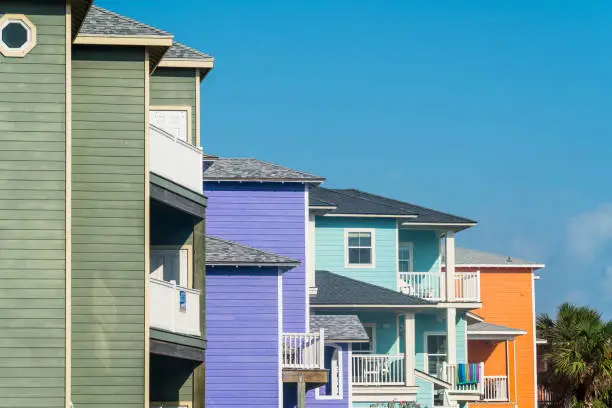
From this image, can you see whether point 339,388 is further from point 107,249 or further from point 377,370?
point 107,249

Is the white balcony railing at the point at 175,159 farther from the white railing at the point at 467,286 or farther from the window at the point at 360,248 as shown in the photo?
the white railing at the point at 467,286

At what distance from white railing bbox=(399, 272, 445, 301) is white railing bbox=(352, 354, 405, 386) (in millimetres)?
3737

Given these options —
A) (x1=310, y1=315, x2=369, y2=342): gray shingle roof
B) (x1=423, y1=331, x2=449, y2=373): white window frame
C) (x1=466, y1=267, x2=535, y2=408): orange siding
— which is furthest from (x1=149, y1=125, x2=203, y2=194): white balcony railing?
(x1=466, y1=267, x2=535, y2=408): orange siding

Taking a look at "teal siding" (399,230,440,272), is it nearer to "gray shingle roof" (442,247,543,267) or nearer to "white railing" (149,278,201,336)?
"gray shingle roof" (442,247,543,267)

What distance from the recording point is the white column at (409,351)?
190ft

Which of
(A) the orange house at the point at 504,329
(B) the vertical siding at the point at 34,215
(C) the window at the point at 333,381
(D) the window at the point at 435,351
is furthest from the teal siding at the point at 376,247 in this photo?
(B) the vertical siding at the point at 34,215

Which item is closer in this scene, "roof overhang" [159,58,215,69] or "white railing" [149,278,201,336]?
"white railing" [149,278,201,336]

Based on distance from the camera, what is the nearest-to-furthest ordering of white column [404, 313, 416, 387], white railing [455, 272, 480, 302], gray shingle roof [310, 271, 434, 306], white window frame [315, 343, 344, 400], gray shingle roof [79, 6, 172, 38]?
1. gray shingle roof [79, 6, 172, 38]
2. white window frame [315, 343, 344, 400]
3. white column [404, 313, 416, 387]
4. gray shingle roof [310, 271, 434, 306]
5. white railing [455, 272, 480, 302]

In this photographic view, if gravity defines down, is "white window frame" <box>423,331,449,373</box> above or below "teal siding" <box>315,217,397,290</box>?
below

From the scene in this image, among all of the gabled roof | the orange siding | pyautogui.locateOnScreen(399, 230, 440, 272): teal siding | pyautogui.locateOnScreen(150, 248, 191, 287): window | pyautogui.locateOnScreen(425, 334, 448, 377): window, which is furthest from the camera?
the orange siding

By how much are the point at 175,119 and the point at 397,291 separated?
23.7 metres

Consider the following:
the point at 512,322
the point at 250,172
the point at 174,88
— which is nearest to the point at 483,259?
the point at 512,322

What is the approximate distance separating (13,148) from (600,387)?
1537 inches

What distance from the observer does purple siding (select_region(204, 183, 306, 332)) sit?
5103 cm
